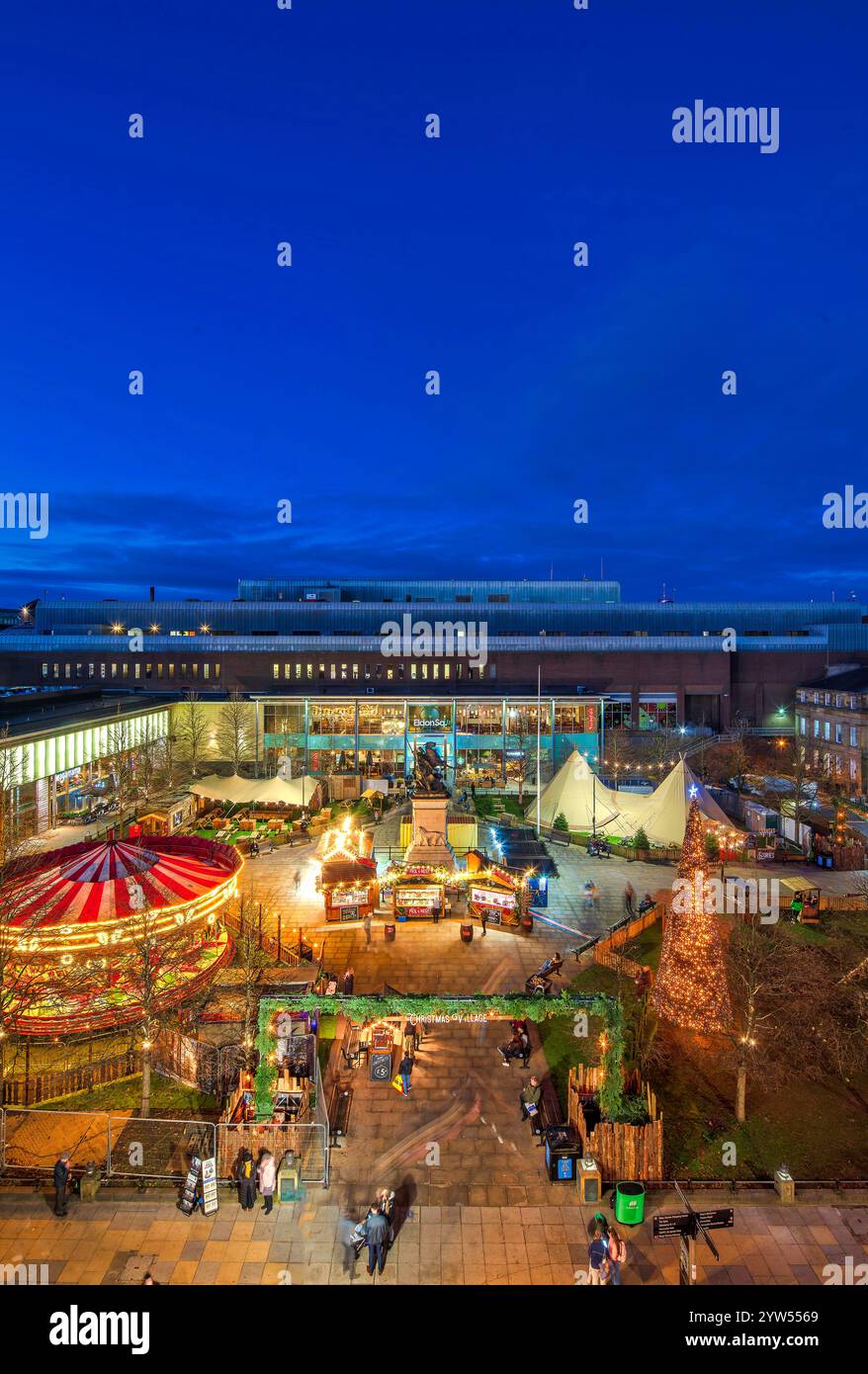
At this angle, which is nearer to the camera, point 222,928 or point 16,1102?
point 16,1102

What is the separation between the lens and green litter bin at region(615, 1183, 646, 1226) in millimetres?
10867

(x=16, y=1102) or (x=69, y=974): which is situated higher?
(x=69, y=974)

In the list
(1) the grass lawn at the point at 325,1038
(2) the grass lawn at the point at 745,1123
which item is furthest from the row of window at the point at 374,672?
(2) the grass lawn at the point at 745,1123

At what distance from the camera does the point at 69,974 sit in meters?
15.8

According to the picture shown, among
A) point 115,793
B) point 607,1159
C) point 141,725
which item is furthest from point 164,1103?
point 141,725

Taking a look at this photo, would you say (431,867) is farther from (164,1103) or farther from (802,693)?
(802,693)

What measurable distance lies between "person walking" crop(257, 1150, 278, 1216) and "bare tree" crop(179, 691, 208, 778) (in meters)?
42.0

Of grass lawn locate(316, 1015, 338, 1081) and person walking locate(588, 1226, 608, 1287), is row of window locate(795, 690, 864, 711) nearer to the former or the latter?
grass lawn locate(316, 1015, 338, 1081)

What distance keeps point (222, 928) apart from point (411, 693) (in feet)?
107

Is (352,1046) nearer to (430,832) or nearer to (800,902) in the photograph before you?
(430,832)

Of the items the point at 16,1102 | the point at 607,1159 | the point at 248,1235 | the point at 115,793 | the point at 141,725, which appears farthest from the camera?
the point at 141,725

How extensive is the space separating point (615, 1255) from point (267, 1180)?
5532 mm

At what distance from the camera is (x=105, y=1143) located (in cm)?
1336

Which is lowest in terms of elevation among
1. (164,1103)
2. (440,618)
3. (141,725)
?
(164,1103)
